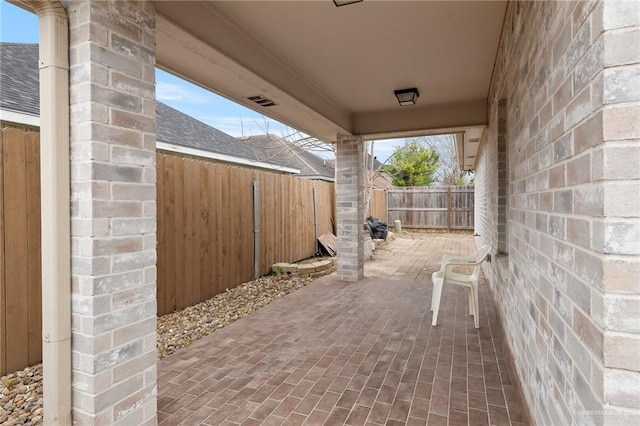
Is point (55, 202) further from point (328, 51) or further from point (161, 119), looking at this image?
point (161, 119)

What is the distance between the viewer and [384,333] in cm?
352

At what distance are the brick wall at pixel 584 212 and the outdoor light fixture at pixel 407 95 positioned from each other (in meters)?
2.52

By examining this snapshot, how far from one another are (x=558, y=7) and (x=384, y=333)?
301 centimetres

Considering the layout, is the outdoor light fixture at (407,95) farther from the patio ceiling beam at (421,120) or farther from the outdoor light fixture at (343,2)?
the outdoor light fixture at (343,2)

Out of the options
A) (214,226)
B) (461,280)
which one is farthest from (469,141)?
(214,226)

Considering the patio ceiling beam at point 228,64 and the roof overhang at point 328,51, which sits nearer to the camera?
the patio ceiling beam at point 228,64

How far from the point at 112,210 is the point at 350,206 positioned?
448 centimetres

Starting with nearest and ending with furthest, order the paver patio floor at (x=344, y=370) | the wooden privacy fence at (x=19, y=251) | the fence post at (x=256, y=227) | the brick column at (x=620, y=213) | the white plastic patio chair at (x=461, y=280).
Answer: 1. the brick column at (x=620, y=213)
2. the paver patio floor at (x=344, y=370)
3. the wooden privacy fence at (x=19, y=251)
4. the white plastic patio chair at (x=461, y=280)
5. the fence post at (x=256, y=227)

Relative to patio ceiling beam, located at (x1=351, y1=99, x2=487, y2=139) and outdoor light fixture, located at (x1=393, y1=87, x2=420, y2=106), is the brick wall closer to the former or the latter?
outdoor light fixture, located at (x1=393, y1=87, x2=420, y2=106)

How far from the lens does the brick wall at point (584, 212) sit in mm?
854

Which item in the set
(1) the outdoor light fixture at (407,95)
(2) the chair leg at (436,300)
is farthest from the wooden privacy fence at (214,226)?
(2) the chair leg at (436,300)

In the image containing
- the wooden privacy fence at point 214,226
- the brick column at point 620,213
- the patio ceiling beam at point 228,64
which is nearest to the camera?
the brick column at point 620,213

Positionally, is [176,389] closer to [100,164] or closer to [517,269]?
[100,164]

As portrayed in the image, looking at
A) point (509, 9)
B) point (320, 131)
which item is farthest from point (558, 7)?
point (320, 131)
